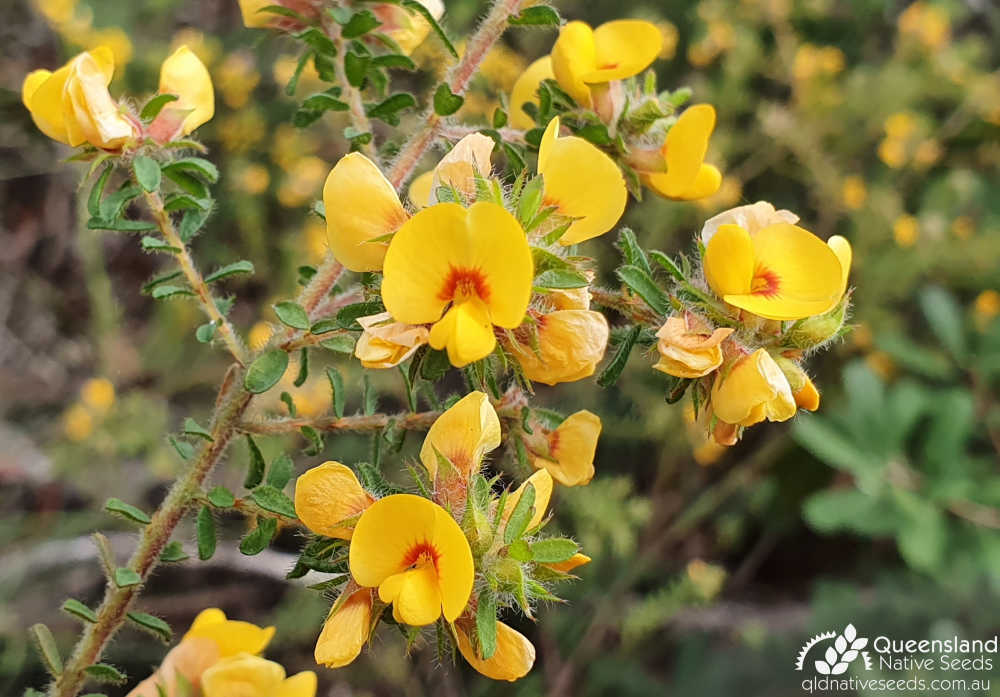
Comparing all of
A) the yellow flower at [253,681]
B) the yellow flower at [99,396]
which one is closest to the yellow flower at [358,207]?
the yellow flower at [253,681]

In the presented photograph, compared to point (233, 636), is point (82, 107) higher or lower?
higher

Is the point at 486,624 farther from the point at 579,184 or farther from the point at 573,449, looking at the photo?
the point at 579,184

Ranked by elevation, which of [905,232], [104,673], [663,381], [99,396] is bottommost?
[99,396]

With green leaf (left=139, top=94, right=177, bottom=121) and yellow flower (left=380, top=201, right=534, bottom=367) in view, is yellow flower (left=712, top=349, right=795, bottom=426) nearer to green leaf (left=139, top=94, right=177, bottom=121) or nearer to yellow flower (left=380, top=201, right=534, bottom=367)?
yellow flower (left=380, top=201, right=534, bottom=367)

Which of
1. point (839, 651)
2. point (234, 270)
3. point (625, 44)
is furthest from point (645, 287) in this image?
point (839, 651)

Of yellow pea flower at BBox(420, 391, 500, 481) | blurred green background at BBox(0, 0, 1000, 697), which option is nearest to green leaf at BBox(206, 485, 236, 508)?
yellow pea flower at BBox(420, 391, 500, 481)

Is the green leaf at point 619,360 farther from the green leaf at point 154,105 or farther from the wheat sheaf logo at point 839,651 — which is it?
the wheat sheaf logo at point 839,651

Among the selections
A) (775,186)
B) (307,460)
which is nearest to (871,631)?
(775,186)

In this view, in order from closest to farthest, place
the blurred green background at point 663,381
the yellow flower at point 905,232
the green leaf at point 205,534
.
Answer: the green leaf at point 205,534 → the blurred green background at point 663,381 → the yellow flower at point 905,232
